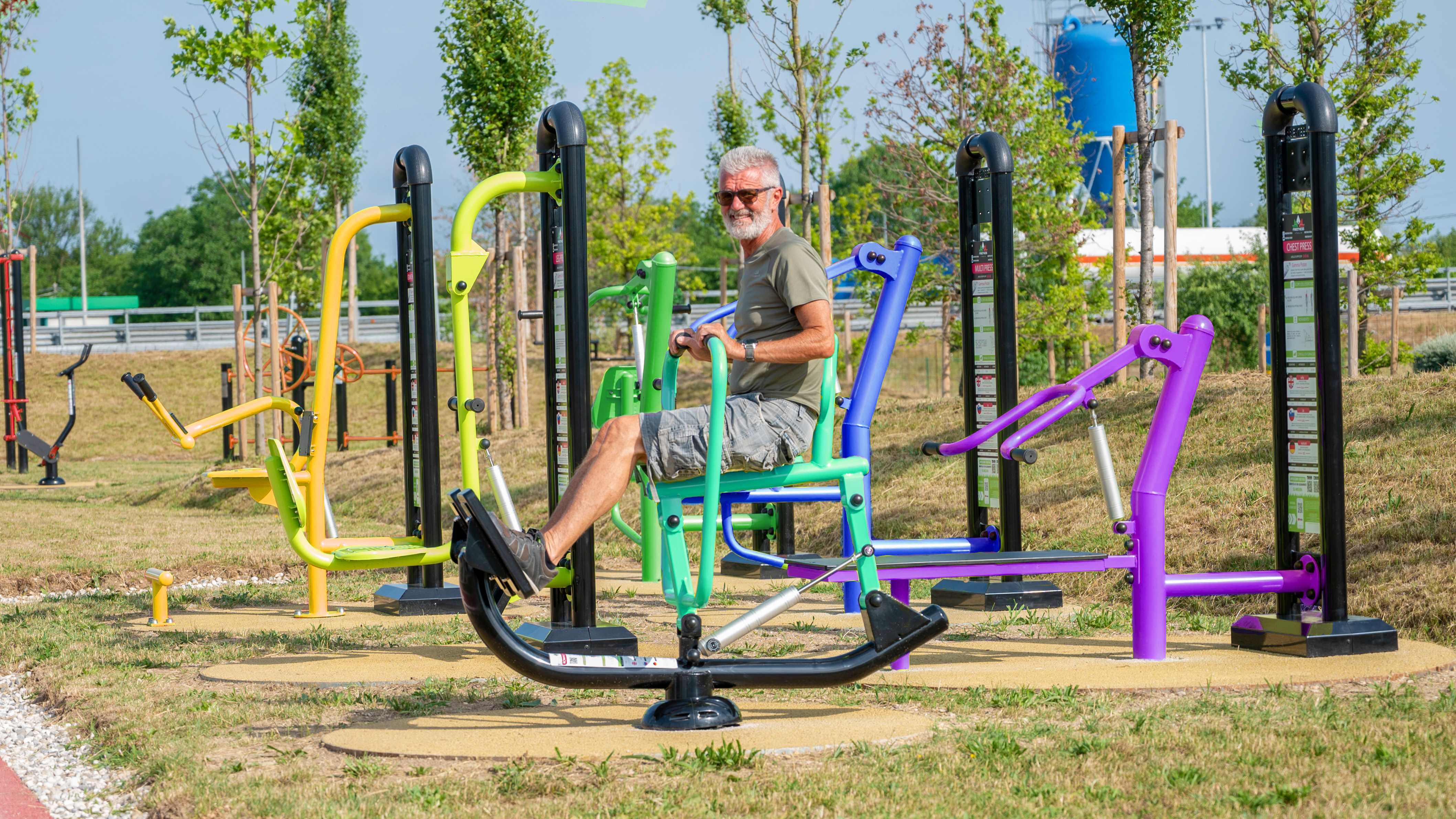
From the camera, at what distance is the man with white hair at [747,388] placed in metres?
3.83

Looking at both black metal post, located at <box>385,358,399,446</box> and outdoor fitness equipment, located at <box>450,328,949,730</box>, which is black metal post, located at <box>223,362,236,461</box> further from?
outdoor fitness equipment, located at <box>450,328,949,730</box>

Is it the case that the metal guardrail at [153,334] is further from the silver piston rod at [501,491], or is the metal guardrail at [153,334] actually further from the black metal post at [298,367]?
the silver piston rod at [501,491]

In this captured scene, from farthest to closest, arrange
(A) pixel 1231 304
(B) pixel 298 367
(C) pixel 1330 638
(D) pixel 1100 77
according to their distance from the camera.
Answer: (D) pixel 1100 77
(A) pixel 1231 304
(B) pixel 298 367
(C) pixel 1330 638

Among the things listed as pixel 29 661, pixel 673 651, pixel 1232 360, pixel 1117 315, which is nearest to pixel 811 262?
pixel 673 651

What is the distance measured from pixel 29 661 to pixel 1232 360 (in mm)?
17456

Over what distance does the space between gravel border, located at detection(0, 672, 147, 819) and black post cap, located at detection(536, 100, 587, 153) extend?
105 inches

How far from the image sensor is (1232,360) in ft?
63.9

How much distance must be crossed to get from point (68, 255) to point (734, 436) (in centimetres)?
6182

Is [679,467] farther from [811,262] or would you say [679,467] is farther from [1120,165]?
[1120,165]

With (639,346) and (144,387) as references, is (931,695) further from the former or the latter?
(144,387)

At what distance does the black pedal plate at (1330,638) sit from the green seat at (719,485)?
6.01 feet

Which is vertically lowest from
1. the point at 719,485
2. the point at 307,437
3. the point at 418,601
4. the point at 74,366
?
the point at 418,601

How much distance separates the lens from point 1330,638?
4910 millimetres

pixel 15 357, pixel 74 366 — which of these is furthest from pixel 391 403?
pixel 15 357
